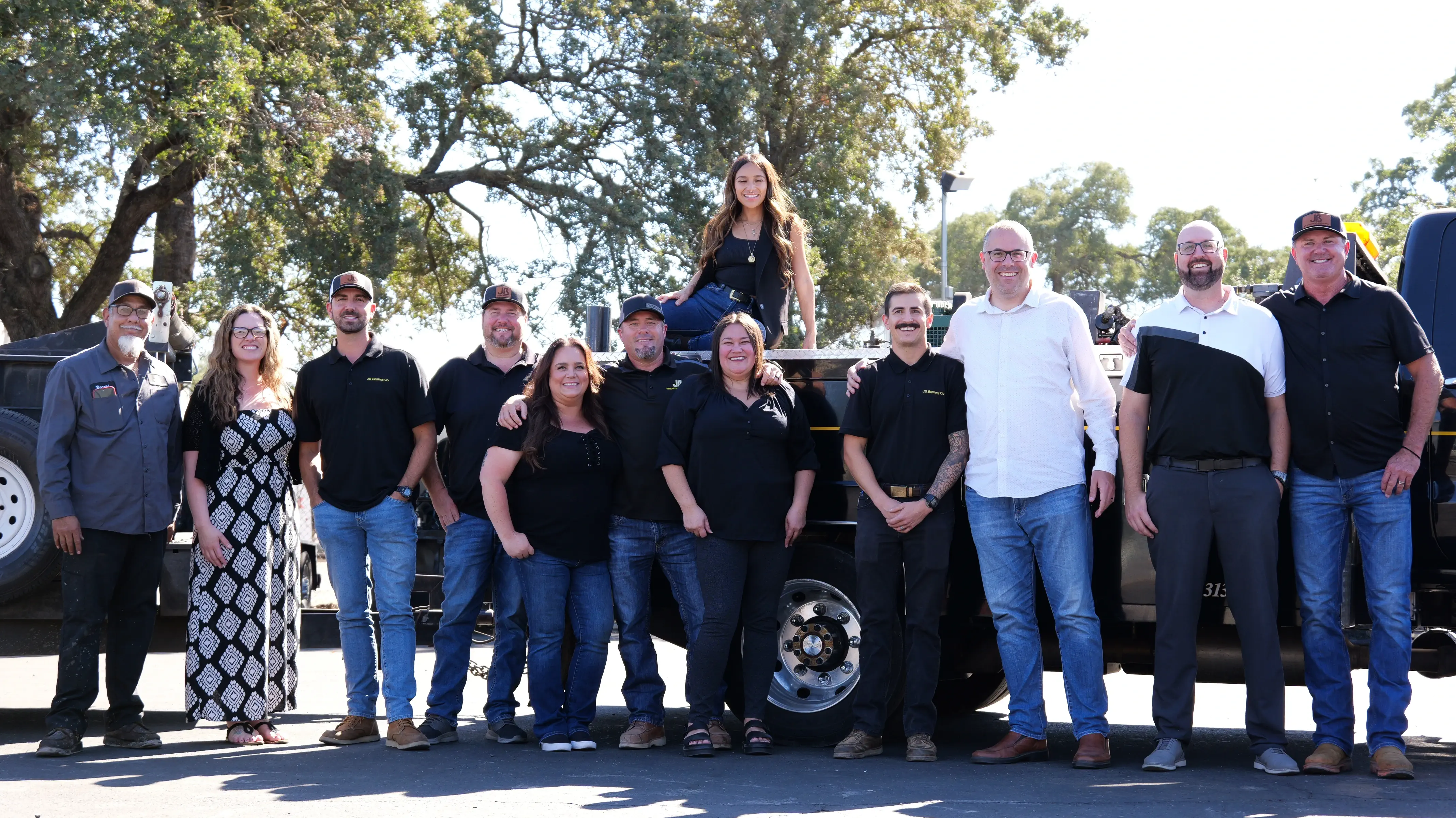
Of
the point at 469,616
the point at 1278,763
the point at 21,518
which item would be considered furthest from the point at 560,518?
the point at 1278,763

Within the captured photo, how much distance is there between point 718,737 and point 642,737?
1.24 feet

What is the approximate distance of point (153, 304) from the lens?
22.5ft

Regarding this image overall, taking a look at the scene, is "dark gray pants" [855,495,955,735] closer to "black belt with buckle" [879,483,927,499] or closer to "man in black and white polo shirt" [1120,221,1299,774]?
"black belt with buckle" [879,483,927,499]

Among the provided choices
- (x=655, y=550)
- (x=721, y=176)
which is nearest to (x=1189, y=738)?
(x=655, y=550)

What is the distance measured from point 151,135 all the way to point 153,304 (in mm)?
9335

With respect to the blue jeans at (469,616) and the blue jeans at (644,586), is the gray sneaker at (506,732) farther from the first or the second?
the blue jeans at (644,586)

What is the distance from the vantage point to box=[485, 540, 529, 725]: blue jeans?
694 cm

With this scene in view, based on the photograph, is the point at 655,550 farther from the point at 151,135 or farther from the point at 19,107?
the point at 19,107

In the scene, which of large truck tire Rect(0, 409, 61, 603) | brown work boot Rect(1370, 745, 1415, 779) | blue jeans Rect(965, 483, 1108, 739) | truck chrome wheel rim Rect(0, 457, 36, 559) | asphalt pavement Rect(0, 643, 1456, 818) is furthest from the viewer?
truck chrome wheel rim Rect(0, 457, 36, 559)

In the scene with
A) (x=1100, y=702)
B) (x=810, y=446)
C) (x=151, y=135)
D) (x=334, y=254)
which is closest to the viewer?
(x=1100, y=702)

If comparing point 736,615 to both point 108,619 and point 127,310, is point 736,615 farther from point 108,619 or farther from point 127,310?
point 127,310

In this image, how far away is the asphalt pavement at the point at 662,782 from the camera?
515 cm

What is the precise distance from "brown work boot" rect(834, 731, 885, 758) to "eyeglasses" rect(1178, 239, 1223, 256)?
2.44 m

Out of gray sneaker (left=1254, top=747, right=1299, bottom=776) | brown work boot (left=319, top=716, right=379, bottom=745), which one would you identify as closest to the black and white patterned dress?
brown work boot (left=319, top=716, right=379, bottom=745)
